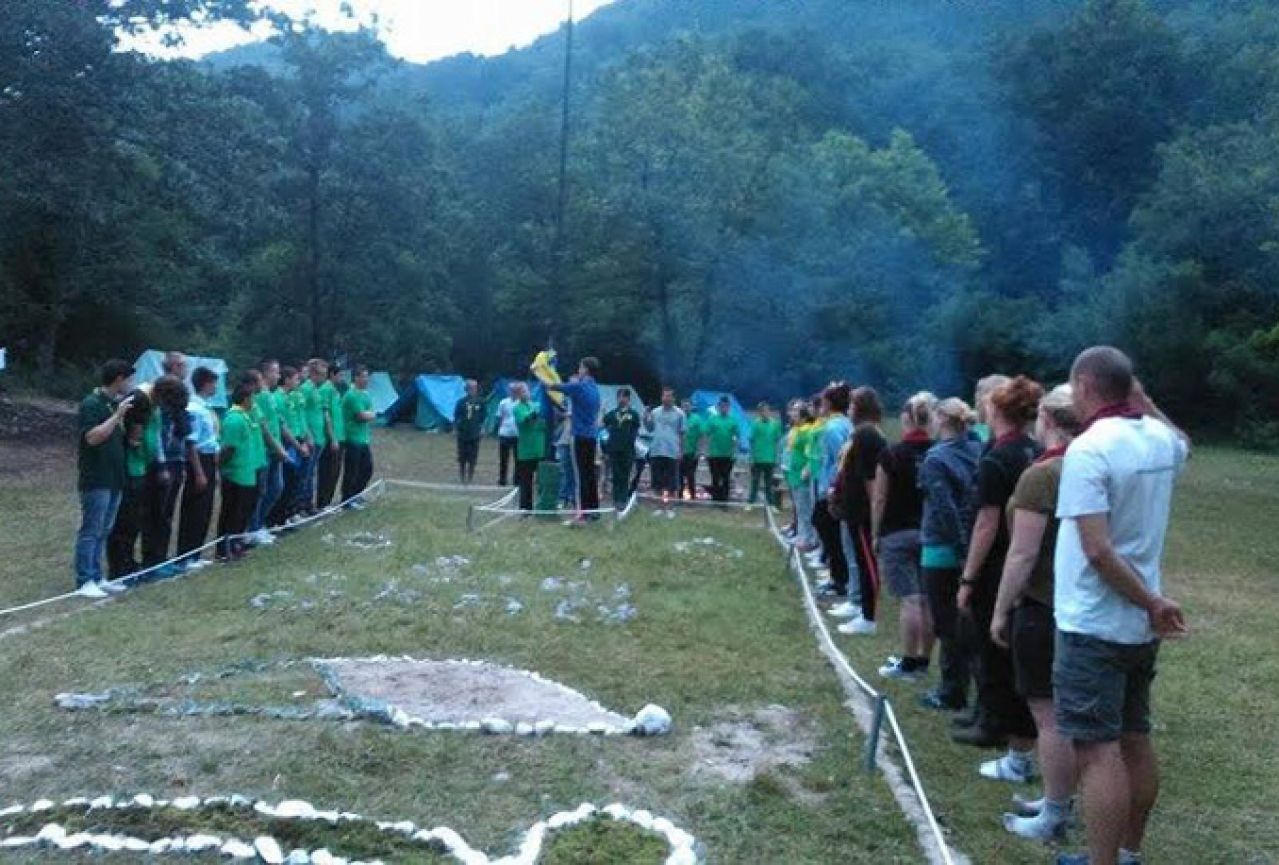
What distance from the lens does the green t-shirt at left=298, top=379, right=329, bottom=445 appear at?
14.0m

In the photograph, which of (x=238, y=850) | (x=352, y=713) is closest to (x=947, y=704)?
(x=352, y=713)

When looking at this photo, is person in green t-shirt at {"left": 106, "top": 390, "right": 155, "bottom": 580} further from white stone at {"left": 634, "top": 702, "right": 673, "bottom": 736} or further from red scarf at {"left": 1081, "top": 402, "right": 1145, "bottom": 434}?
red scarf at {"left": 1081, "top": 402, "right": 1145, "bottom": 434}

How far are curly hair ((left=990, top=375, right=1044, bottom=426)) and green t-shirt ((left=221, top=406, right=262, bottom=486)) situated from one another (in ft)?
24.9

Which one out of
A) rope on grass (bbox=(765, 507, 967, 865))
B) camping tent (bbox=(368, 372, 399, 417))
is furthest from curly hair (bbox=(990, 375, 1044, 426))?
camping tent (bbox=(368, 372, 399, 417))

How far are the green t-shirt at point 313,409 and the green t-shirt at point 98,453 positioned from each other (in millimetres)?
4195

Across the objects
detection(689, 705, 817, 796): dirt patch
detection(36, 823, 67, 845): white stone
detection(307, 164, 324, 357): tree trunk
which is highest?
detection(307, 164, 324, 357): tree trunk

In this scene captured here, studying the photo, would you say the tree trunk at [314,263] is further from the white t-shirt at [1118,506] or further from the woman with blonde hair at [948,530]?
the white t-shirt at [1118,506]

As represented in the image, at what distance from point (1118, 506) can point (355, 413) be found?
39.9ft

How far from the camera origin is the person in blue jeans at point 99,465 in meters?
9.52

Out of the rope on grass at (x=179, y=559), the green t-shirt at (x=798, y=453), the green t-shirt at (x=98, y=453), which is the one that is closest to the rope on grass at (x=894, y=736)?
the green t-shirt at (x=798, y=453)

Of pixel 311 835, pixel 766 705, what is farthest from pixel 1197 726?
pixel 311 835

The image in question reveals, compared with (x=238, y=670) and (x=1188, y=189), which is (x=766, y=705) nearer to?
(x=238, y=670)

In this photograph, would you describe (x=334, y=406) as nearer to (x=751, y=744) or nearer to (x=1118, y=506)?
(x=751, y=744)

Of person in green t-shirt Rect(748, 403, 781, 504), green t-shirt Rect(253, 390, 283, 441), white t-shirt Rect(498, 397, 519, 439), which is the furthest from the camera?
person in green t-shirt Rect(748, 403, 781, 504)
